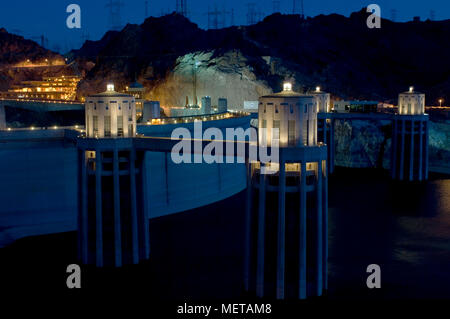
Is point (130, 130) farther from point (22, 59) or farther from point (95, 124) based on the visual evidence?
point (22, 59)

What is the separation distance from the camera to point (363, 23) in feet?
564

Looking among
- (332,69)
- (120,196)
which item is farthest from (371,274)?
(332,69)

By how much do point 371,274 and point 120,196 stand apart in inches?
766

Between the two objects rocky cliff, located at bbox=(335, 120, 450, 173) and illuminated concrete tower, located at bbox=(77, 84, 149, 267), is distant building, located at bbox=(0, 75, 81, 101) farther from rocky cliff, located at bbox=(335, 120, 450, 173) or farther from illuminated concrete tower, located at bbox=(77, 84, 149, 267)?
illuminated concrete tower, located at bbox=(77, 84, 149, 267)

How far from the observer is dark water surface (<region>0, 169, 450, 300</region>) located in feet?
140

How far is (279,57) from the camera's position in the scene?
116625mm

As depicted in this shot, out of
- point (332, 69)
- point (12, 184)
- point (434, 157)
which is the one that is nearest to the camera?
point (12, 184)

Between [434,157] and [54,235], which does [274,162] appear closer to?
[54,235]

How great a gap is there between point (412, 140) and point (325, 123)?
13482 mm

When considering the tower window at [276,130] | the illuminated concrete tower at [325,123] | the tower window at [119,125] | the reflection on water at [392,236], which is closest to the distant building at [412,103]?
the reflection on water at [392,236]

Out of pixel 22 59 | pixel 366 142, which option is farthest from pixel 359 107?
pixel 22 59

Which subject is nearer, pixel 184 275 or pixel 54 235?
pixel 184 275

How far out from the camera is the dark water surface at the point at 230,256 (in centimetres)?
4253

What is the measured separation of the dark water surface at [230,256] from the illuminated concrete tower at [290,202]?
2890 mm
